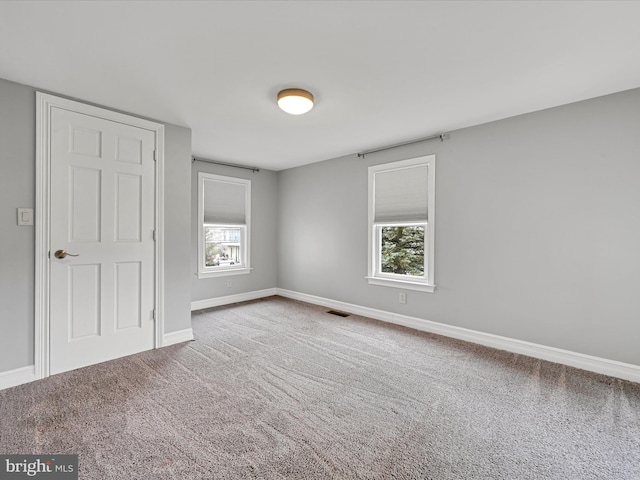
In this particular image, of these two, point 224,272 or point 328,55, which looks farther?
point 224,272

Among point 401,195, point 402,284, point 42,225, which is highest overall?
point 401,195

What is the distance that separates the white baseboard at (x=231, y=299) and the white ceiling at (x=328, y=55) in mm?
2775

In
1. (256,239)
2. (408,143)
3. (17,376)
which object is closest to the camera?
(17,376)

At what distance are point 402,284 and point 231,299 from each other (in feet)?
9.31

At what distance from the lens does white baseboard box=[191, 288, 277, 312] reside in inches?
183

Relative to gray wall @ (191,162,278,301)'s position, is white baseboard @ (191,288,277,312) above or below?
below

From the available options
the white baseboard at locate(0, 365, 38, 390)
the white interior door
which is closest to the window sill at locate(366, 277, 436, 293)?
the white interior door

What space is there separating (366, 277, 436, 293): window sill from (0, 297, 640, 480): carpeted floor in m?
0.78

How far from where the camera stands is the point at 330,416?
2.00 meters

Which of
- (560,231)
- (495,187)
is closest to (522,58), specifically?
(495,187)

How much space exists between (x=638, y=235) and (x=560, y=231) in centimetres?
50

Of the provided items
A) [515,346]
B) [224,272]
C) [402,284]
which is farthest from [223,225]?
[515,346]

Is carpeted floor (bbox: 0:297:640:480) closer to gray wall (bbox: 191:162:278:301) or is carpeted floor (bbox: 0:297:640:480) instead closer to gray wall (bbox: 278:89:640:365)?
gray wall (bbox: 278:89:640:365)

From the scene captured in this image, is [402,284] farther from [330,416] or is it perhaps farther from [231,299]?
[231,299]
